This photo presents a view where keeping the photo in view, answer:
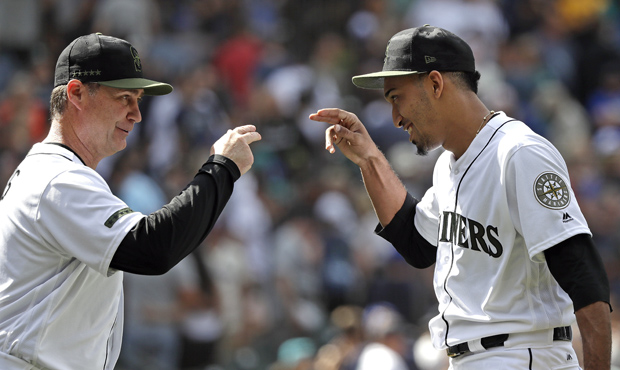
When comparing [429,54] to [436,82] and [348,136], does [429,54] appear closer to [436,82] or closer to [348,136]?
[436,82]

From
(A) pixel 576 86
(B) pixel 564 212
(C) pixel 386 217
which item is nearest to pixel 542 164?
(B) pixel 564 212

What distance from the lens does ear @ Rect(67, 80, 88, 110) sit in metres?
3.37

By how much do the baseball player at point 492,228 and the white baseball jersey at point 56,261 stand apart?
1.24 meters

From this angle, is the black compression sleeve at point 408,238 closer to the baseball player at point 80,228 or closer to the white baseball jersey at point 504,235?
the white baseball jersey at point 504,235

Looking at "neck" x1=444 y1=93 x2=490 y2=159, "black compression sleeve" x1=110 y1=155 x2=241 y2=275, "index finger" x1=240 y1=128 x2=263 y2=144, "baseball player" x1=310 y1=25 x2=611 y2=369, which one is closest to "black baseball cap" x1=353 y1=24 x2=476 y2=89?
"baseball player" x1=310 y1=25 x2=611 y2=369

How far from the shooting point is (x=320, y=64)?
37.6 feet

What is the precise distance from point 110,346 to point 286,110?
689 centimetres

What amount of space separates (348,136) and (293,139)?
6209mm

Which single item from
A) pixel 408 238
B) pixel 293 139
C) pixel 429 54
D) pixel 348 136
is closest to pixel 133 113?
pixel 348 136

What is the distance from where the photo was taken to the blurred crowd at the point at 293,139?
8.07 meters

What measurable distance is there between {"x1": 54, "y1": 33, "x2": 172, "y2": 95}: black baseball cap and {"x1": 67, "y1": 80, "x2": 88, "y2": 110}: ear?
0.03 metres

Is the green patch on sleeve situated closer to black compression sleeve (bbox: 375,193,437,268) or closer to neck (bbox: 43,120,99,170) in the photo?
neck (bbox: 43,120,99,170)

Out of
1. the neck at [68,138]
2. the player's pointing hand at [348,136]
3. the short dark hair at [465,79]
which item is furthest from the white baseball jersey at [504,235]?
the neck at [68,138]

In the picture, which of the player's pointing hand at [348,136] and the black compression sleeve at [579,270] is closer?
the black compression sleeve at [579,270]
